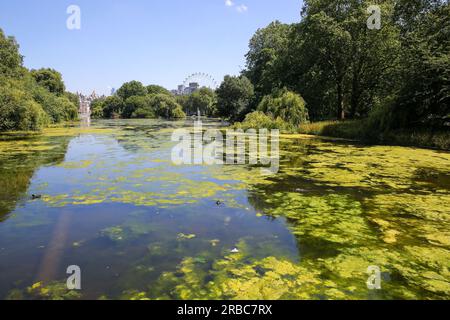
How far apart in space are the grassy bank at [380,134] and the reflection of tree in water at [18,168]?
17.5 m

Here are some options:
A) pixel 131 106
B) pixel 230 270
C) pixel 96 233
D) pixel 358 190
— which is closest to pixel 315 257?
pixel 230 270

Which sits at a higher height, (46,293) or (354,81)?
(354,81)

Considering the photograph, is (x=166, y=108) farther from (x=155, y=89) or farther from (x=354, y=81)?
(x=354, y=81)

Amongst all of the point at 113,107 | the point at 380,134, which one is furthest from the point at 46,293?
the point at 113,107

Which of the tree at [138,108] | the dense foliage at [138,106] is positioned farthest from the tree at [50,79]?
the dense foliage at [138,106]

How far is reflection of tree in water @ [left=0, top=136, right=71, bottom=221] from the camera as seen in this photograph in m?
8.17

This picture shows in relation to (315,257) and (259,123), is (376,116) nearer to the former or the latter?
(259,123)

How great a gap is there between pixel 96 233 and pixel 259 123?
25355 millimetres

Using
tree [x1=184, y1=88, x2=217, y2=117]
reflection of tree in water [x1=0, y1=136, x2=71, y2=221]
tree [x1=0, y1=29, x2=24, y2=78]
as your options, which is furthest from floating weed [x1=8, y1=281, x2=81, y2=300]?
tree [x1=184, y1=88, x2=217, y2=117]

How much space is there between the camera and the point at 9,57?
36625 mm

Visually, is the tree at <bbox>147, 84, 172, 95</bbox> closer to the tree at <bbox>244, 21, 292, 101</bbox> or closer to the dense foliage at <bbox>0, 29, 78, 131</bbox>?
the dense foliage at <bbox>0, 29, 78, 131</bbox>

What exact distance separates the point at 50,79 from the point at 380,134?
66407mm

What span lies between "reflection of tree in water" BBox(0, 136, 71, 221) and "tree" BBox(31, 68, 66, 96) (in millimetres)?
57560

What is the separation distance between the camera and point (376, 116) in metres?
21.8
